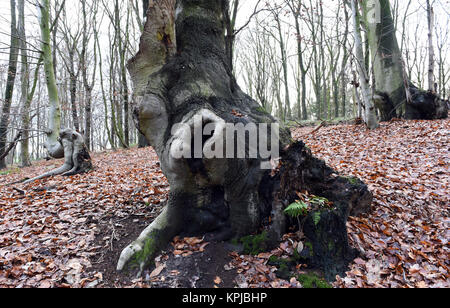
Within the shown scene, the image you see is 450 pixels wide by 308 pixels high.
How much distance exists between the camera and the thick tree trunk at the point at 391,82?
8.57 meters

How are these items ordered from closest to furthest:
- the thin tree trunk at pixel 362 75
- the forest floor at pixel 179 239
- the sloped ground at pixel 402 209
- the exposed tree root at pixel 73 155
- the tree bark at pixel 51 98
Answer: the forest floor at pixel 179 239 < the sloped ground at pixel 402 209 < the exposed tree root at pixel 73 155 < the tree bark at pixel 51 98 < the thin tree trunk at pixel 362 75

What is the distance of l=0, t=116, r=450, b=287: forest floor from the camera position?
2.52 m

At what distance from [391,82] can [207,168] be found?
974 centimetres

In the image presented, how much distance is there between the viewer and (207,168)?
2.65m

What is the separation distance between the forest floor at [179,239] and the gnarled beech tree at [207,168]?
0.75ft

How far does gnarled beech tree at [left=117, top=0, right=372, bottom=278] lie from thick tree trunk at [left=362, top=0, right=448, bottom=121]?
7.49 meters

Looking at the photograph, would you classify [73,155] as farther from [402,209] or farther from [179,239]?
[402,209]

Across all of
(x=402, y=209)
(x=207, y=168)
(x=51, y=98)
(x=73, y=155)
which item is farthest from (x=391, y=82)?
(x=51, y=98)

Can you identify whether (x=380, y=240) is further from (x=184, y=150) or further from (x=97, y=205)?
(x=97, y=205)

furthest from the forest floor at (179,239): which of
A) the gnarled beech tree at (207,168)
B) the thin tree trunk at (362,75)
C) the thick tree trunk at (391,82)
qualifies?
the thick tree trunk at (391,82)

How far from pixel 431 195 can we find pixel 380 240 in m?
1.82

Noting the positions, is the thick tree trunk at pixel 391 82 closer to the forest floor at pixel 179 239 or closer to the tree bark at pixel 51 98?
the forest floor at pixel 179 239

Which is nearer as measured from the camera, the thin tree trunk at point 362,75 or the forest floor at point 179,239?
the forest floor at point 179,239

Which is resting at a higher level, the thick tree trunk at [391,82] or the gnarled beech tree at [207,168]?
the thick tree trunk at [391,82]
